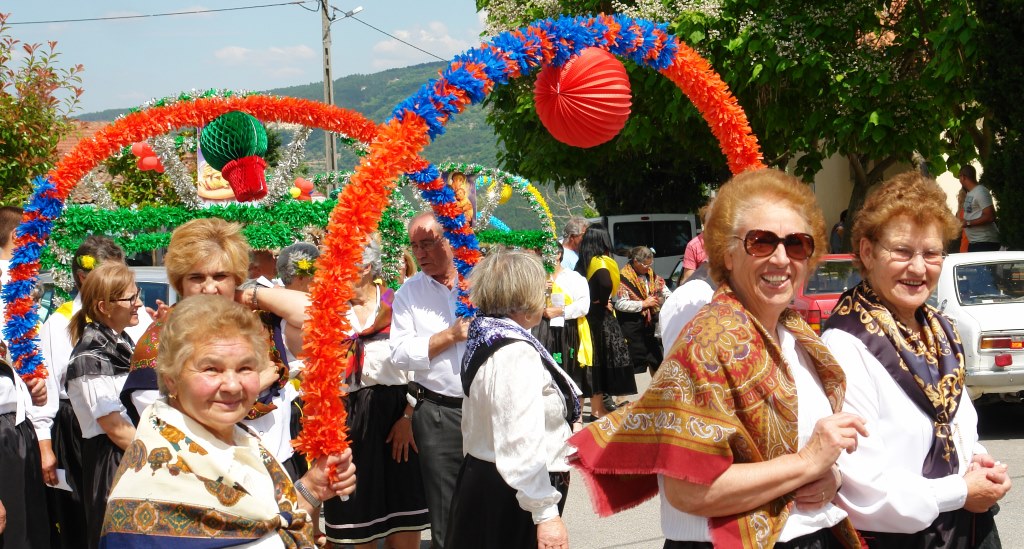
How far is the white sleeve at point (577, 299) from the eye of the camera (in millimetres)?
9492

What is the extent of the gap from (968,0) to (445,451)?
35.2 ft

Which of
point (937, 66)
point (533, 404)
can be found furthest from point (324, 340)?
point (937, 66)

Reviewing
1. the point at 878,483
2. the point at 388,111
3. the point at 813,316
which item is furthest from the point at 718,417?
the point at 388,111

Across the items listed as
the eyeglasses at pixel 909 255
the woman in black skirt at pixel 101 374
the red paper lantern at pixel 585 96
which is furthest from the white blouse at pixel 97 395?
the eyeglasses at pixel 909 255

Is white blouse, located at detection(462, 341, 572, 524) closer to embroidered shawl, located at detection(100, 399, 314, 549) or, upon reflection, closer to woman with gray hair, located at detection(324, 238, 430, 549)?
embroidered shawl, located at detection(100, 399, 314, 549)

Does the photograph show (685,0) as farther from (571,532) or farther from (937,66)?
(571,532)

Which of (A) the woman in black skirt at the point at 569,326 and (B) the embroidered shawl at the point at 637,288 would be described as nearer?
(A) the woman in black skirt at the point at 569,326

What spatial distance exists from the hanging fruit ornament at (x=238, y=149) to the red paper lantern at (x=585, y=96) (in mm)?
3043

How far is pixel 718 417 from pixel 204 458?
1.33 m

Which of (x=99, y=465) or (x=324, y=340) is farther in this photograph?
(x=99, y=465)

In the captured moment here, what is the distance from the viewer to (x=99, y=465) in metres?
4.39

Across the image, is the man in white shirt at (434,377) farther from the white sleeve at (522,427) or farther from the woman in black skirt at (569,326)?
the woman in black skirt at (569,326)

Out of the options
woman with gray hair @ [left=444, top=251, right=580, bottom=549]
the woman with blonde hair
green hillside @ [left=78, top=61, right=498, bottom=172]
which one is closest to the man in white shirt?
the woman with blonde hair

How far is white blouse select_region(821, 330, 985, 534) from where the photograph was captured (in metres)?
2.81
